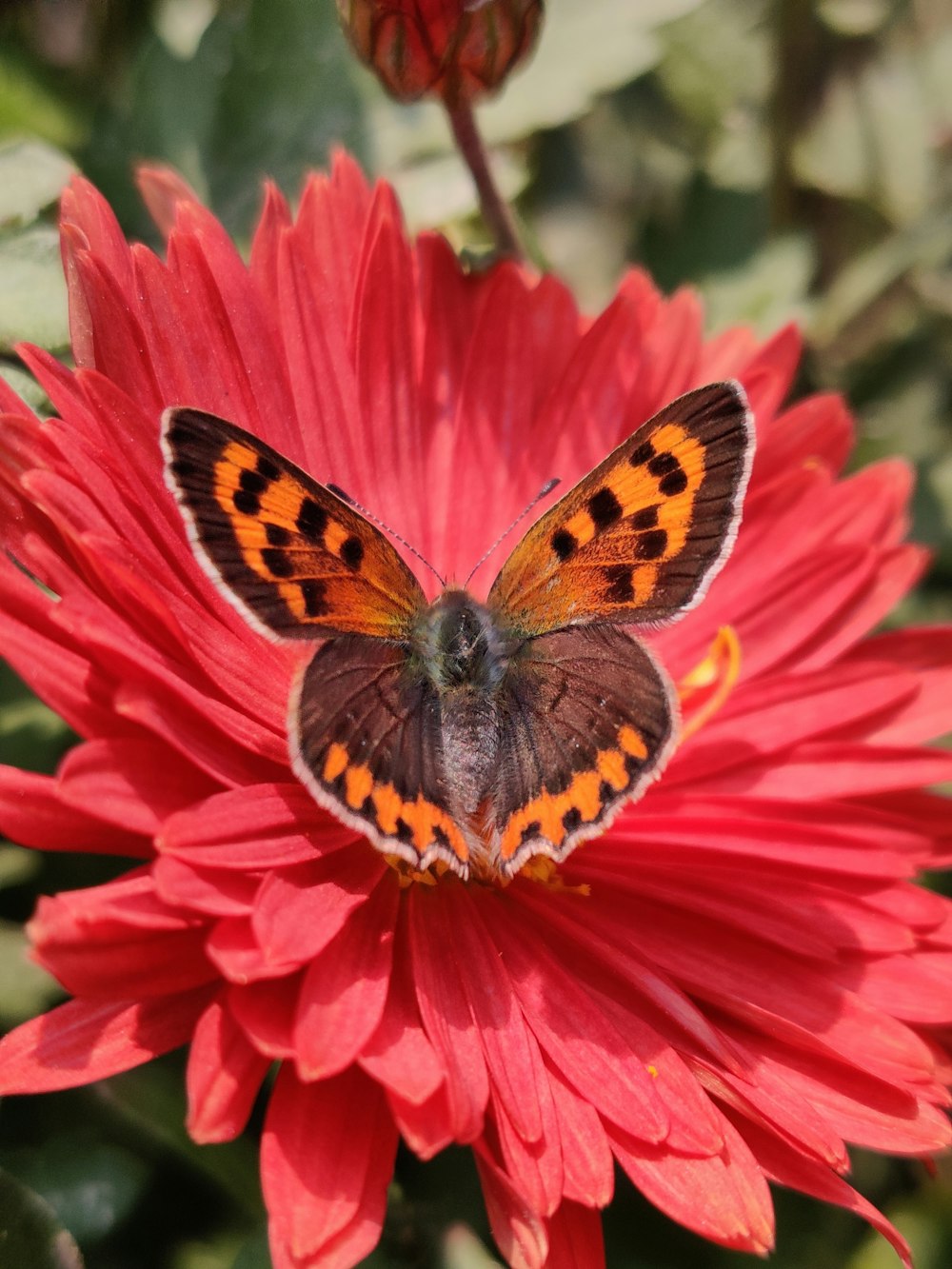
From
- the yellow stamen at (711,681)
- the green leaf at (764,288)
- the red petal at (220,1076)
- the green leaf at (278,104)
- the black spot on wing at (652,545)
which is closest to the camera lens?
the red petal at (220,1076)

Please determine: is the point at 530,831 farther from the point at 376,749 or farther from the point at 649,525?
the point at 649,525

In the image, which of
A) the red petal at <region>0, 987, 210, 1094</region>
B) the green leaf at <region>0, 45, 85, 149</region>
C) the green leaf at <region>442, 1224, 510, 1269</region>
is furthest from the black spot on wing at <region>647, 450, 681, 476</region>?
the green leaf at <region>0, 45, 85, 149</region>

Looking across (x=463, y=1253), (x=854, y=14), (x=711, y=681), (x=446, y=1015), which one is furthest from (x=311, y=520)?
(x=854, y=14)

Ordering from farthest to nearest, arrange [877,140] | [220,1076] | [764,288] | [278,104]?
1. [877,140]
2. [764,288]
3. [278,104]
4. [220,1076]

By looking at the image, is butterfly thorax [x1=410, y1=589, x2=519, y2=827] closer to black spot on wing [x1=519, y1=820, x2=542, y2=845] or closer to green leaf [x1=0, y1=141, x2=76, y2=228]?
black spot on wing [x1=519, y1=820, x2=542, y2=845]

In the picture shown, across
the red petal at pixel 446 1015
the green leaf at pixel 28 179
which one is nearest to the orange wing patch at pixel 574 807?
the red petal at pixel 446 1015

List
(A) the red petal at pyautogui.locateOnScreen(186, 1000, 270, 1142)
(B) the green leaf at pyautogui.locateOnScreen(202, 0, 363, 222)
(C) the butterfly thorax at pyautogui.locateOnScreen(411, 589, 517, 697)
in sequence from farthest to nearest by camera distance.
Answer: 1. (B) the green leaf at pyautogui.locateOnScreen(202, 0, 363, 222)
2. (C) the butterfly thorax at pyautogui.locateOnScreen(411, 589, 517, 697)
3. (A) the red petal at pyautogui.locateOnScreen(186, 1000, 270, 1142)

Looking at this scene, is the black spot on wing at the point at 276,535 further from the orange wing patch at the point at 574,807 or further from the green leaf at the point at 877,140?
the green leaf at the point at 877,140
